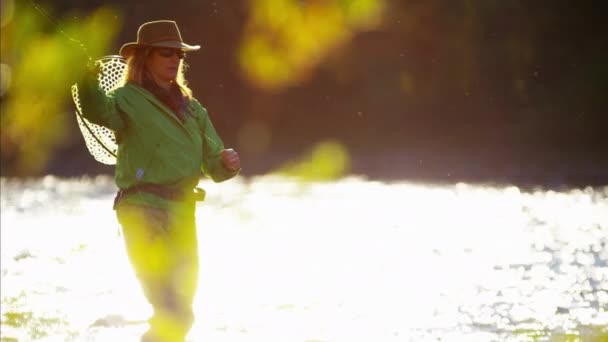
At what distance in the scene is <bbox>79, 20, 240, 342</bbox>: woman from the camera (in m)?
6.64

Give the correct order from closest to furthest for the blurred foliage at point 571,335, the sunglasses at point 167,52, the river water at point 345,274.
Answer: the sunglasses at point 167,52
the blurred foliage at point 571,335
the river water at point 345,274

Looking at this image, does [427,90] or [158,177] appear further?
[427,90]

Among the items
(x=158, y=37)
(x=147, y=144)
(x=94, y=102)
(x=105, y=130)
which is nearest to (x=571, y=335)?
(x=105, y=130)

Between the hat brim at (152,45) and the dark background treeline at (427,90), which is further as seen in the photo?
the dark background treeline at (427,90)

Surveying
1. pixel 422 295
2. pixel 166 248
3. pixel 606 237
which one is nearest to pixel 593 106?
pixel 606 237

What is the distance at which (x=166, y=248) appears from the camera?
6.69 m

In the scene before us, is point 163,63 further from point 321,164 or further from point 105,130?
point 321,164

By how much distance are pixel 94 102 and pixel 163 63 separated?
22.1 inches

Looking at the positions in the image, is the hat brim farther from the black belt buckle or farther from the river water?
the river water

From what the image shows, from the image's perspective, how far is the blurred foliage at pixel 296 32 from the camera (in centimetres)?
7156

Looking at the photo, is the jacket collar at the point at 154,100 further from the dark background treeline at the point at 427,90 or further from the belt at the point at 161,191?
the dark background treeline at the point at 427,90

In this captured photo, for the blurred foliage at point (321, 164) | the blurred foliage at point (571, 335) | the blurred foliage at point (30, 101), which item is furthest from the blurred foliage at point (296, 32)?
the blurred foliage at point (571, 335)

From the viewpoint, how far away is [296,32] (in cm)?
7344

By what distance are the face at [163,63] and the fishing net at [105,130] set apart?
0.34 meters
